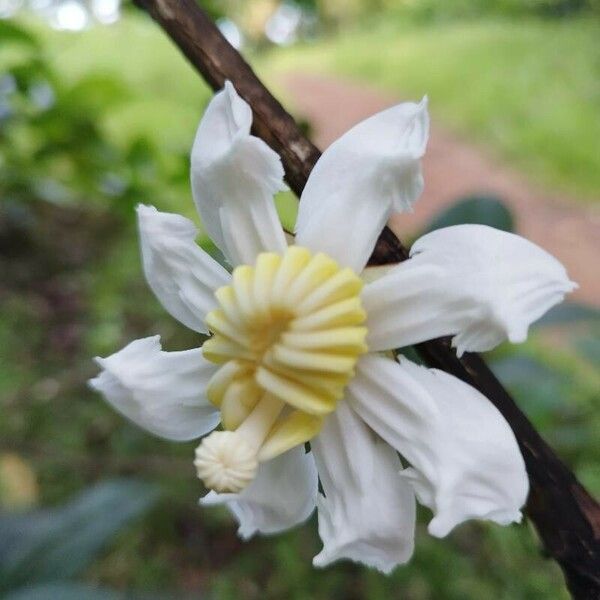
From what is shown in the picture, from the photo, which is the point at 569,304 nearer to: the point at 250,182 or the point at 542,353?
the point at 250,182

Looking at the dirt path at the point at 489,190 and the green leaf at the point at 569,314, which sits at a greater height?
the green leaf at the point at 569,314

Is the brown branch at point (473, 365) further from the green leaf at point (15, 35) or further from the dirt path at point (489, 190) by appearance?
the dirt path at point (489, 190)

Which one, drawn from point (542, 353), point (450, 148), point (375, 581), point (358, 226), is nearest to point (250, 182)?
point (358, 226)

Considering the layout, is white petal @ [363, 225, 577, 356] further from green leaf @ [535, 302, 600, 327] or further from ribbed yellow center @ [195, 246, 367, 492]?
green leaf @ [535, 302, 600, 327]

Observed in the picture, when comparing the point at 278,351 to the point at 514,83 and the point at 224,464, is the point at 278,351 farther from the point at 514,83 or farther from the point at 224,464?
the point at 514,83

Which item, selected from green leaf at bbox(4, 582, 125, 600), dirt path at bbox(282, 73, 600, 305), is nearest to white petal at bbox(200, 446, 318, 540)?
green leaf at bbox(4, 582, 125, 600)

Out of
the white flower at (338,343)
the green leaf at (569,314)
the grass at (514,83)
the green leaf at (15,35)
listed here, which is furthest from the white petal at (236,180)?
the grass at (514,83)
